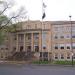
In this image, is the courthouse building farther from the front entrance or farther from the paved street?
the paved street

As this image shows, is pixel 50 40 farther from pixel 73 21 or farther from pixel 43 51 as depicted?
pixel 73 21

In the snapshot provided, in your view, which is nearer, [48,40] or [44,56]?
[44,56]

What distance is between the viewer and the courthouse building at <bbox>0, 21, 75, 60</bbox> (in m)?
67.8

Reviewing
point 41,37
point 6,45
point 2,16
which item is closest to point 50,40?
point 41,37

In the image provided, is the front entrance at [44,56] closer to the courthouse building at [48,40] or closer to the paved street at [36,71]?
the courthouse building at [48,40]

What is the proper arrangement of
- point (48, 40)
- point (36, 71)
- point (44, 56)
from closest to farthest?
point (36, 71) < point (44, 56) < point (48, 40)

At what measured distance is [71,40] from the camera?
67312 millimetres

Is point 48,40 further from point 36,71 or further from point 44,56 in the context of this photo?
point 36,71

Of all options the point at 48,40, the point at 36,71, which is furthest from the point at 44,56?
the point at 36,71

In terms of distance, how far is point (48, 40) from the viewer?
69.2 metres

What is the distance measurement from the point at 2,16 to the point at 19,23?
31.6ft

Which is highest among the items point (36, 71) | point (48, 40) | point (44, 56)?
point (48, 40)

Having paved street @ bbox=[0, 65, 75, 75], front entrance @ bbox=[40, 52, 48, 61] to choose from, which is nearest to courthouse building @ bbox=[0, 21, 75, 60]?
front entrance @ bbox=[40, 52, 48, 61]

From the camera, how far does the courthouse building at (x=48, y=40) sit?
67.8 m
